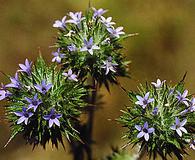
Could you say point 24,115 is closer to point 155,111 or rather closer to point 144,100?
point 144,100

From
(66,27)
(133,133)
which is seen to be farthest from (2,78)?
(133,133)

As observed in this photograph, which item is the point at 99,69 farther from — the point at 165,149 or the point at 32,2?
the point at 32,2

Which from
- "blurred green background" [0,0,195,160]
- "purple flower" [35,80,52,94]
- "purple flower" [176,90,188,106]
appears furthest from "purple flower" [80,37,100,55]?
"blurred green background" [0,0,195,160]

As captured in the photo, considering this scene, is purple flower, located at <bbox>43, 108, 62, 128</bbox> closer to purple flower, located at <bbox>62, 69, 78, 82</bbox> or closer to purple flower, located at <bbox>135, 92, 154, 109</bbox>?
purple flower, located at <bbox>62, 69, 78, 82</bbox>

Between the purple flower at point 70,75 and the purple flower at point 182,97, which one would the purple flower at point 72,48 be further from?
the purple flower at point 182,97

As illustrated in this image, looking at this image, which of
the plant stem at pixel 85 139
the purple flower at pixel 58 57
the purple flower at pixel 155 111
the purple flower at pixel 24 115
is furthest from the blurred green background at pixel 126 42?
the purple flower at pixel 24 115

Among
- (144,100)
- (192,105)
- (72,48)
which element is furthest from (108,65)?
A: (192,105)
